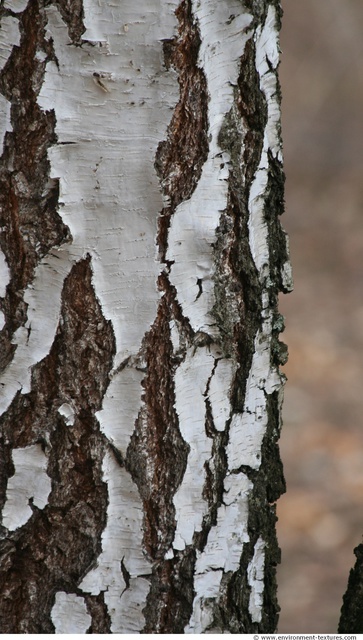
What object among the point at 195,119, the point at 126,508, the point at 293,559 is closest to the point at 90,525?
the point at 126,508

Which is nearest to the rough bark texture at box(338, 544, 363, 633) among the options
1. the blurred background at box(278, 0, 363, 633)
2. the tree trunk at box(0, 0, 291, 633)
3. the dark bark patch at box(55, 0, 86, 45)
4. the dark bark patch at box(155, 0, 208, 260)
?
the tree trunk at box(0, 0, 291, 633)

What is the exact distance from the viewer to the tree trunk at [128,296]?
0.70 meters

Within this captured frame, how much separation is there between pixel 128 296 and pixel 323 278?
5.38ft

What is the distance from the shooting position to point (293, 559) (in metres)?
1.97

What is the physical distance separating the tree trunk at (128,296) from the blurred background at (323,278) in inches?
52.5

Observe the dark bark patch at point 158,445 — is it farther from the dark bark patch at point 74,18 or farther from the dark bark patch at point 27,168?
the dark bark patch at point 74,18

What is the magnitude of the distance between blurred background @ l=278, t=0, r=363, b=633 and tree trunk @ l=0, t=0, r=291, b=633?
1.33 m

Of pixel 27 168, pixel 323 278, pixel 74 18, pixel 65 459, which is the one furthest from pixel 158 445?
pixel 323 278

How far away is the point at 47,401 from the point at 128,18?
38 centimetres

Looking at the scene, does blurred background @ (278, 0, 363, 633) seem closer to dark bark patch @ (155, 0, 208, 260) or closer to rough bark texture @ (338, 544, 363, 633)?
rough bark texture @ (338, 544, 363, 633)

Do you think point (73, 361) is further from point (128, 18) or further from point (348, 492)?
point (348, 492)

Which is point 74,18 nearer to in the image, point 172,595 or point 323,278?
point 172,595

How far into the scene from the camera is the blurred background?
2.06 metres

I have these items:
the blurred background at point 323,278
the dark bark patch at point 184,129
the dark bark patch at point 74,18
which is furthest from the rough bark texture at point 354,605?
the blurred background at point 323,278
